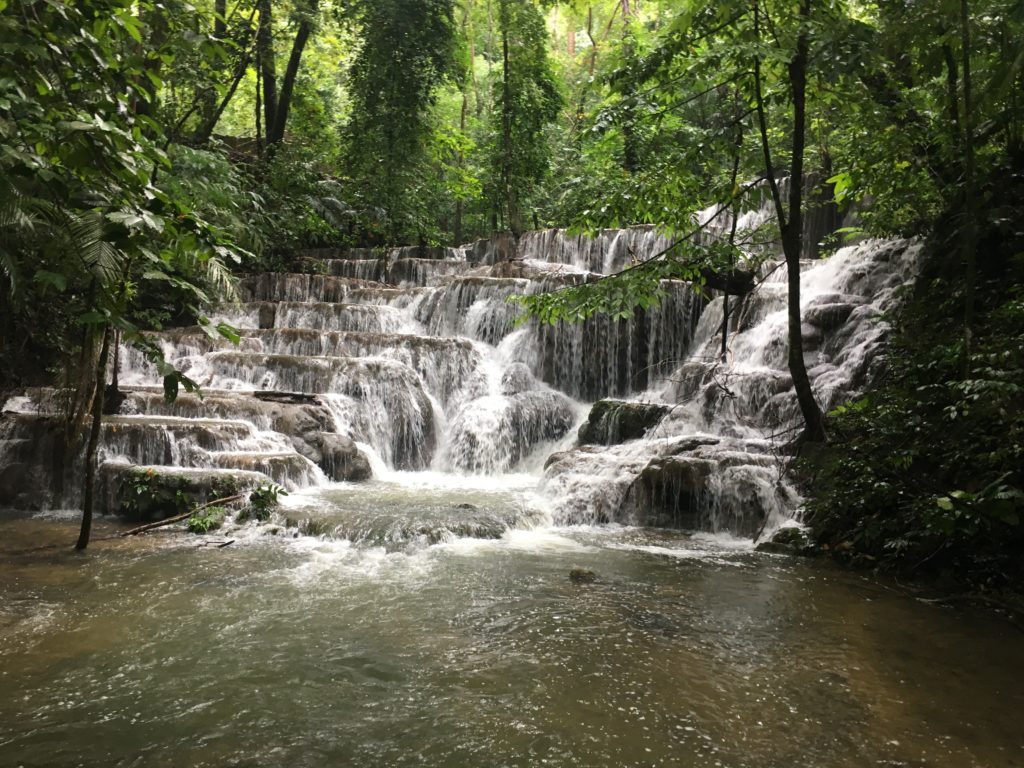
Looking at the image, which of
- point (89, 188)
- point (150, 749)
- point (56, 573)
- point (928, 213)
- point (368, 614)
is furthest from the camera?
point (928, 213)

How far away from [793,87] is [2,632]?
772 cm

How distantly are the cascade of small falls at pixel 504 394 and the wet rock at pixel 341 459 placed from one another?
0.08ft

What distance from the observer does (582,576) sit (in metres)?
5.69

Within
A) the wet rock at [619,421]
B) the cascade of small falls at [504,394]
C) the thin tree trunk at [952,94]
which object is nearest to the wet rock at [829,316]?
the cascade of small falls at [504,394]

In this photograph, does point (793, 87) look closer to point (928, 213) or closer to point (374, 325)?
point (928, 213)

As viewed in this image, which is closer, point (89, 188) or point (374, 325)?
point (89, 188)

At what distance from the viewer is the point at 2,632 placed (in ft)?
13.6

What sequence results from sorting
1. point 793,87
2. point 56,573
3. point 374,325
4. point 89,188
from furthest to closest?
point 374,325 < point 793,87 < point 56,573 < point 89,188

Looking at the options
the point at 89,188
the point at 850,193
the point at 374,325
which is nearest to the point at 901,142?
the point at 850,193

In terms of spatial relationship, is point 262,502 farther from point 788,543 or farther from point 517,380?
point 517,380

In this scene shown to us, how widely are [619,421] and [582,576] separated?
17.0ft

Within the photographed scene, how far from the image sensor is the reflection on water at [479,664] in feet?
9.89

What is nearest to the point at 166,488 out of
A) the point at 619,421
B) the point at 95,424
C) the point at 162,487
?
the point at 162,487

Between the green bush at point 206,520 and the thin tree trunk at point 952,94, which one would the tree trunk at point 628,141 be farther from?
the green bush at point 206,520
